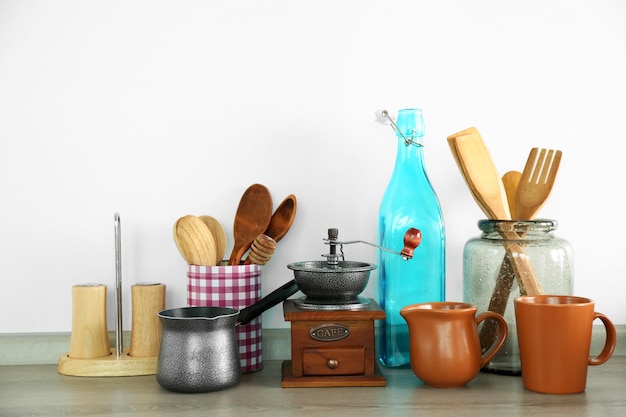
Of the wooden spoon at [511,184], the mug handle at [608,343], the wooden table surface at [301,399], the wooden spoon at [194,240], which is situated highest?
the wooden spoon at [511,184]

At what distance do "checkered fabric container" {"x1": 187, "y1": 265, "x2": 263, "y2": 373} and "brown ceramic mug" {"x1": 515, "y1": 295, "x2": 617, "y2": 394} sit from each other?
0.44 metres

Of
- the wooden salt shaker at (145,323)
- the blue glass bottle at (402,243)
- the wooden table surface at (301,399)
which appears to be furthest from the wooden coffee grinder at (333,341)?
the wooden salt shaker at (145,323)

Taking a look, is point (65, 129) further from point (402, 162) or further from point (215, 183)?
point (402, 162)

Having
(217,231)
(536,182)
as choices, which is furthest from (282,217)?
(536,182)

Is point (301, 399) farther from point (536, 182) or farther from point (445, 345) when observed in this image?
point (536, 182)

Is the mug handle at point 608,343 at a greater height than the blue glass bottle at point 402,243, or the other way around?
the blue glass bottle at point 402,243

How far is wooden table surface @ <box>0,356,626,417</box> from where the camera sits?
90 cm

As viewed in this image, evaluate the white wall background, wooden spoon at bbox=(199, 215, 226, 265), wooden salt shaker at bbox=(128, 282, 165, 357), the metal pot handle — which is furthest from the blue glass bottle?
wooden salt shaker at bbox=(128, 282, 165, 357)

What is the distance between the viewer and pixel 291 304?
108 centimetres

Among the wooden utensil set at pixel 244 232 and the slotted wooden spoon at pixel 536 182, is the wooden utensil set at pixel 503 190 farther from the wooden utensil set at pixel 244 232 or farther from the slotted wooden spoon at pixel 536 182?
the wooden utensil set at pixel 244 232

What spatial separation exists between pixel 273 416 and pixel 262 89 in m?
0.62

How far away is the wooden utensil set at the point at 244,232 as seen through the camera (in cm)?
111

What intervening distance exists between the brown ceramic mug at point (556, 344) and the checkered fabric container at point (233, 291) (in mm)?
435

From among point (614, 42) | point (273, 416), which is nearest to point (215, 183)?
point (273, 416)
